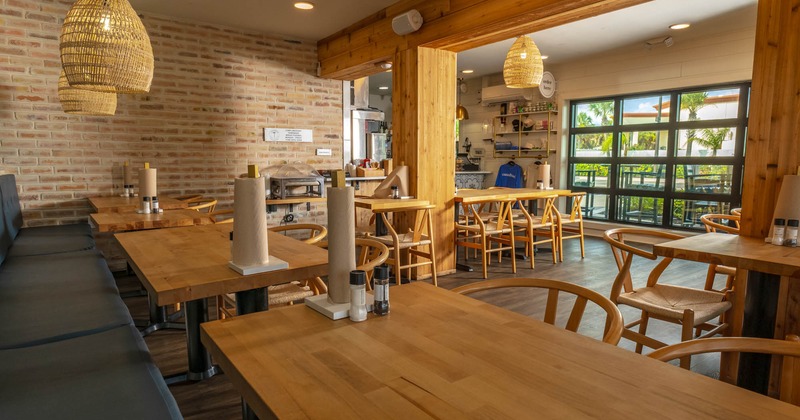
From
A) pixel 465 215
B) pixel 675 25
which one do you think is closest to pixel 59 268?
pixel 465 215

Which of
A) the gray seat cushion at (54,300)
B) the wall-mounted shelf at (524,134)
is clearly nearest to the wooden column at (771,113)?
the gray seat cushion at (54,300)

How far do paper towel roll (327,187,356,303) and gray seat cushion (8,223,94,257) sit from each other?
10.4 ft

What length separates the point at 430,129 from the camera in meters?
4.71

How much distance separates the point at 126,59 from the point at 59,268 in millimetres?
1496

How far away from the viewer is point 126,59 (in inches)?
93.7

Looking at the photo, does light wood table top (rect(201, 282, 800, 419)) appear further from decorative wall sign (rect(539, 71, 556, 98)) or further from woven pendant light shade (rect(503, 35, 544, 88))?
decorative wall sign (rect(539, 71, 556, 98))

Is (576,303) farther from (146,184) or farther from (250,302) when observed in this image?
(146,184)

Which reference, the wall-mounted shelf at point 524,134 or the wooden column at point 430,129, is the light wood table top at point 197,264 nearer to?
the wooden column at point 430,129

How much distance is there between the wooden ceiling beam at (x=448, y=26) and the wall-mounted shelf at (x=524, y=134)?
378cm

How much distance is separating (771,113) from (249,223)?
2666 mm

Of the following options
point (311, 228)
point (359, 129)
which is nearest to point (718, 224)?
point (311, 228)

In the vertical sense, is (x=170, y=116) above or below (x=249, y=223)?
above

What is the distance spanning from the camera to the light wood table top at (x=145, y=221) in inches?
116

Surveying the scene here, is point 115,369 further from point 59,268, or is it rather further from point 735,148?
point 735,148
